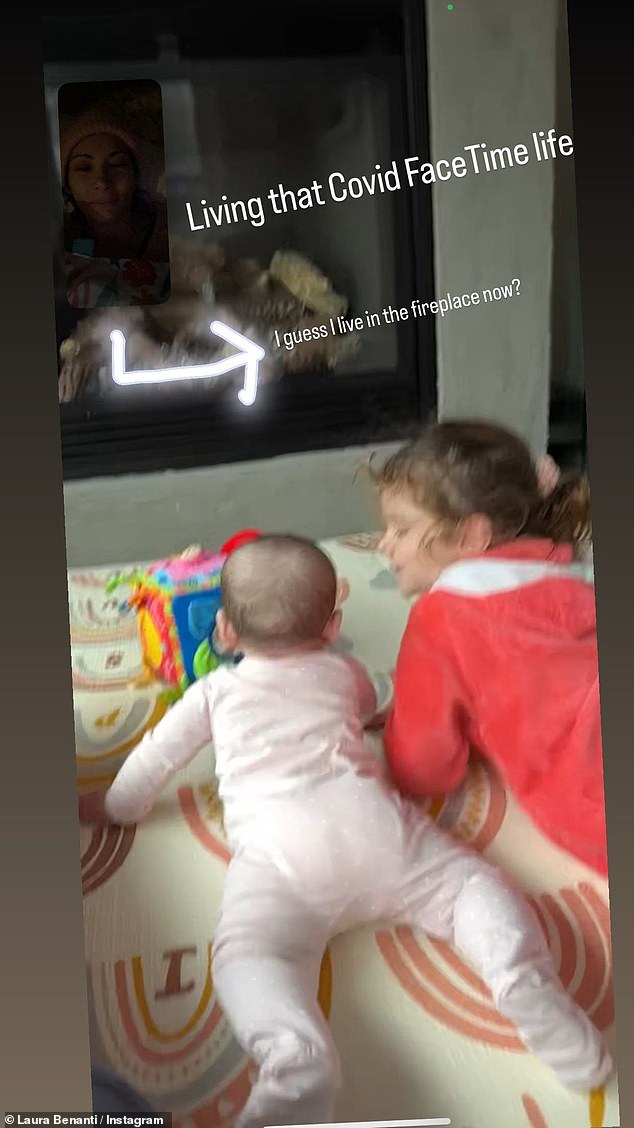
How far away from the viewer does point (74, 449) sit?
922 millimetres

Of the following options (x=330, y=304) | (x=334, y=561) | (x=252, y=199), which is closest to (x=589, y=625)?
(x=334, y=561)

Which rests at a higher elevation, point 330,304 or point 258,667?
point 330,304

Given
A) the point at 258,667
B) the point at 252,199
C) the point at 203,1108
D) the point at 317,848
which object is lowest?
Answer: the point at 203,1108

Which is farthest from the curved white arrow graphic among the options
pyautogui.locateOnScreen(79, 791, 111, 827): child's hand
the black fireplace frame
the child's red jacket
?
pyautogui.locateOnScreen(79, 791, 111, 827): child's hand

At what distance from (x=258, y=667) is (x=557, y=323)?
37 cm

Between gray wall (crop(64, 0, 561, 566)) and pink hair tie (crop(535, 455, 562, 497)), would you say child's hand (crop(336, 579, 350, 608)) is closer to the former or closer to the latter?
gray wall (crop(64, 0, 561, 566))

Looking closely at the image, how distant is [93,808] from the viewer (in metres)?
0.93

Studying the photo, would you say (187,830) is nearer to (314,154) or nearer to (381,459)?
(381,459)

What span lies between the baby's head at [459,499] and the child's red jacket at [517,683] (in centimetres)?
2

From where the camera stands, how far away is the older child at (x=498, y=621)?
91 centimetres

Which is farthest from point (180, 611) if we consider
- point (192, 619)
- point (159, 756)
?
point (159, 756)

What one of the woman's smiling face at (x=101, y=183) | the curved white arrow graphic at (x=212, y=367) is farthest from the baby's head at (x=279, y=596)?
the woman's smiling face at (x=101, y=183)

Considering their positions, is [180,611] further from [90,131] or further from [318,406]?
[90,131]

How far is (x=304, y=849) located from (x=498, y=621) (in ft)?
0.78
